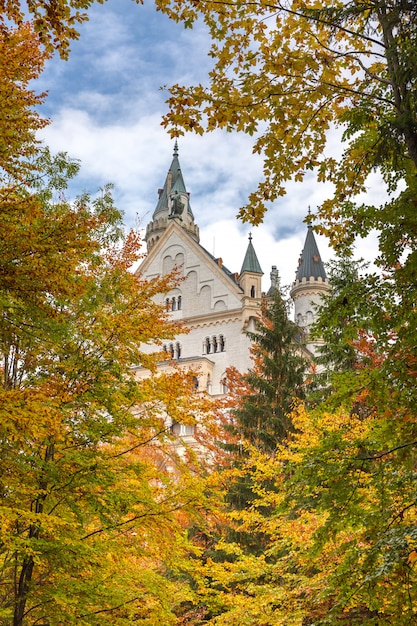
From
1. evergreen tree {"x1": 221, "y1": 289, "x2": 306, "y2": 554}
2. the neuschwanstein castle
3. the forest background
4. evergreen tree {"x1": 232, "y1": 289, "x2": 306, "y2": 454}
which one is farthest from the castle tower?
the forest background

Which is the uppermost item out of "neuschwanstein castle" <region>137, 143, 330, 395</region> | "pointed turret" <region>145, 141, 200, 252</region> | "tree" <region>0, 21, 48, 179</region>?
"pointed turret" <region>145, 141, 200, 252</region>

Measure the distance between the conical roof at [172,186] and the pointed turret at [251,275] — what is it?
19264mm

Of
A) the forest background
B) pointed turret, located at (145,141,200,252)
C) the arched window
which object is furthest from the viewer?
pointed turret, located at (145,141,200,252)

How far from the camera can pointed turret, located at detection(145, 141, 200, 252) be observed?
186ft

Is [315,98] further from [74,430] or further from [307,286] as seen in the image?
[307,286]

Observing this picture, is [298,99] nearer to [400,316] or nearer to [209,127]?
[209,127]

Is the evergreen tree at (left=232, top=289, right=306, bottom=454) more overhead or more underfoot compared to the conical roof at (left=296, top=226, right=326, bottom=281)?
more underfoot

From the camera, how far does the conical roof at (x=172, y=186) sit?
62.1m

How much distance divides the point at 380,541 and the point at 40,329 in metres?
4.25

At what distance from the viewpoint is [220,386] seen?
40625 mm

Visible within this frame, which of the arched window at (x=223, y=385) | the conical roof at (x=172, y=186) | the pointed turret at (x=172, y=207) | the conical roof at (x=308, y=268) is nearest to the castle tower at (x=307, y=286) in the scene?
the conical roof at (x=308, y=268)

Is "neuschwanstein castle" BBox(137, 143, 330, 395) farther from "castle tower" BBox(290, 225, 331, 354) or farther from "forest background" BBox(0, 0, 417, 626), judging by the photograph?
"forest background" BBox(0, 0, 417, 626)

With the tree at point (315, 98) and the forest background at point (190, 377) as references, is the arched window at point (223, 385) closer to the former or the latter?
the forest background at point (190, 377)

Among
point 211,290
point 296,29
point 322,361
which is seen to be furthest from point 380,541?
point 211,290
